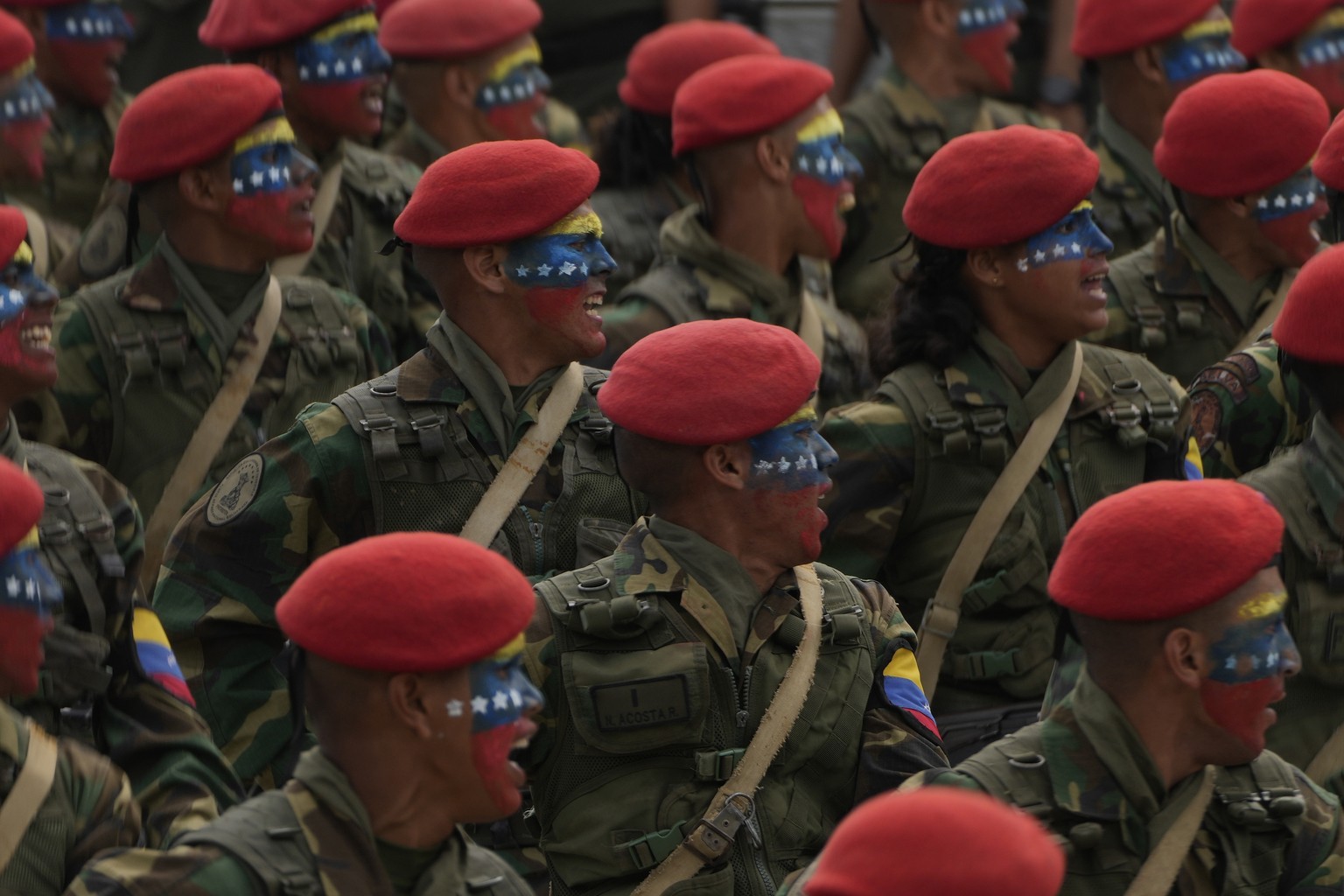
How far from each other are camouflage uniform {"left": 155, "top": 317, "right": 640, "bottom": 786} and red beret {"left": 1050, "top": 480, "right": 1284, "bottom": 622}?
1.81m

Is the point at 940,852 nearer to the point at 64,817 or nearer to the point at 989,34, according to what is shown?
the point at 64,817

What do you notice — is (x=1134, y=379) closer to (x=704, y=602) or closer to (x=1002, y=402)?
(x=1002, y=402)

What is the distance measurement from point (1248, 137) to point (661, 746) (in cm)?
A: 413

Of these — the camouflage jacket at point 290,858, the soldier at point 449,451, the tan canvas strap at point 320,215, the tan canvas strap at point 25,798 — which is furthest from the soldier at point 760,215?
the camouflage jacket at point 290,858

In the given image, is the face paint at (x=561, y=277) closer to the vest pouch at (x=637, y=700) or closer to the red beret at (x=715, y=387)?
the red beret at (x=715, y=387)

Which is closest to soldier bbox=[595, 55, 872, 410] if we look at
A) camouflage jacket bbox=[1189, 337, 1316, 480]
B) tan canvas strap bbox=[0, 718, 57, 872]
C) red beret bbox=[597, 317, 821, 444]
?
camouflage jacket bbox=[1189, 337, 1316, 480]

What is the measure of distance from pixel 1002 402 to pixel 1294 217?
1.97m

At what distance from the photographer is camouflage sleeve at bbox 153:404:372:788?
7684 millimetres

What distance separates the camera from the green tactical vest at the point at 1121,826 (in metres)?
6.20

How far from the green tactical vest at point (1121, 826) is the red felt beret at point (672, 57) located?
622 centimetres

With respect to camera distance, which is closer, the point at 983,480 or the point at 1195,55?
the point at 983,480

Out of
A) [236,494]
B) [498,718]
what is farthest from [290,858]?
[236,494]

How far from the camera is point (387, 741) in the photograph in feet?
18.8

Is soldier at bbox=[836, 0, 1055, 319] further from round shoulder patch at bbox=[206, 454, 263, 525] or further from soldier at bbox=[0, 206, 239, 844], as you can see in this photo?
soldier at bbox=[0, 206, 239, 844]
